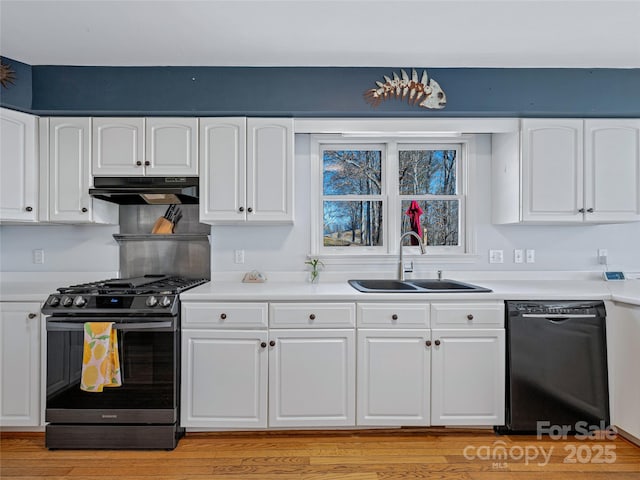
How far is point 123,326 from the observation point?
214cm

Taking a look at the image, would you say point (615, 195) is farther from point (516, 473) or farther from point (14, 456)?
point (14, 456)

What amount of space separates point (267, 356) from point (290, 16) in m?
1.92

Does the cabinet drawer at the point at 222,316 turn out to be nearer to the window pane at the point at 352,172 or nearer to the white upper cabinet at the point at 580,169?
the window pane at the point at 352,172

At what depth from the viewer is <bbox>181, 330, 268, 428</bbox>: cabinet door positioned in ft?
7.39

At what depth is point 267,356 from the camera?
2.26 meters

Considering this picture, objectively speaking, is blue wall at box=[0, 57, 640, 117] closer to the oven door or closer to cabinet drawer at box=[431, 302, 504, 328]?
cabinet drawer at box=[431, 302, 504, 328]

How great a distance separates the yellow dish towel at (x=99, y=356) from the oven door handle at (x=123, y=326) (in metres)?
0.05

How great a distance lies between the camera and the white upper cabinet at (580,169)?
101 inches

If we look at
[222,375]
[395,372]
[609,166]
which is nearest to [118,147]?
[222,375]

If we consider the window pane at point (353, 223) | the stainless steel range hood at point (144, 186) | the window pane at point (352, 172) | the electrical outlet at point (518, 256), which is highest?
the window pane at point (352, 172)

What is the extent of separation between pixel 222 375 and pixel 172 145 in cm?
154

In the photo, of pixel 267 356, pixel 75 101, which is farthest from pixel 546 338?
pixel 75 101

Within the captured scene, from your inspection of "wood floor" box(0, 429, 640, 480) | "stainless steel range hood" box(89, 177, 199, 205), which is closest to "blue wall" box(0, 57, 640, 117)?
"stainless steel range hood" box(89, 177, 199, 205)

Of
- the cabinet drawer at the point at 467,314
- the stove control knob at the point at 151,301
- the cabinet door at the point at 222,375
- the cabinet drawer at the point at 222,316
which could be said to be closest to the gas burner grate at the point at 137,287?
the stove control knob at the point at 151,301
